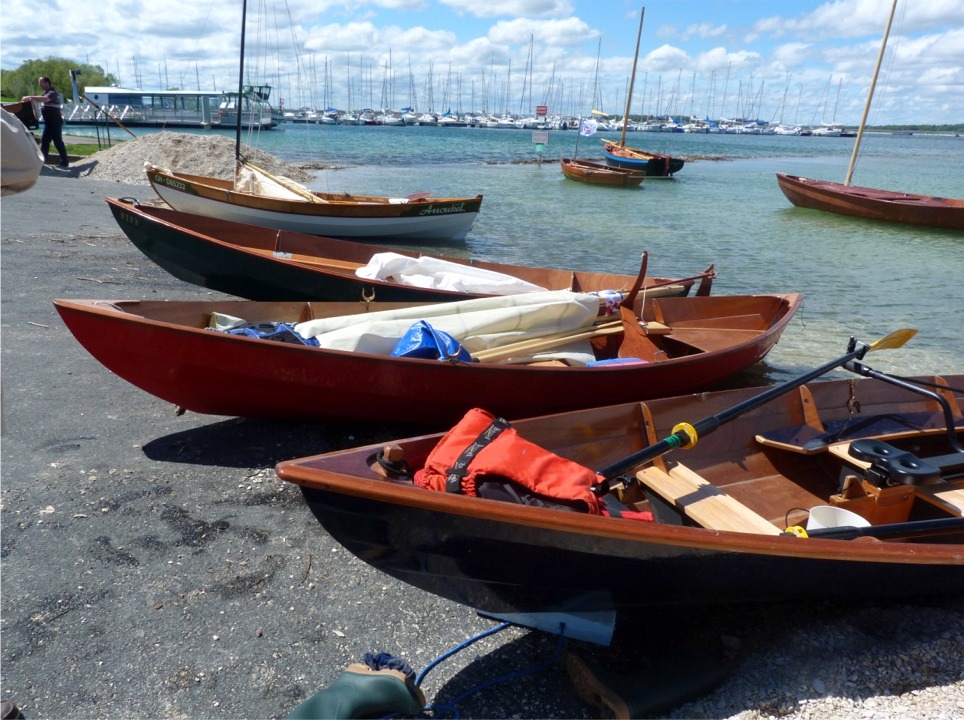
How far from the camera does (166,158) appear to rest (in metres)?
Answer: 22.0

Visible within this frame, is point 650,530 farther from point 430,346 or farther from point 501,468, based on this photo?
point 430,346

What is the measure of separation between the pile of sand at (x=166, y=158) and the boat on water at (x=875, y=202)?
69.5ft

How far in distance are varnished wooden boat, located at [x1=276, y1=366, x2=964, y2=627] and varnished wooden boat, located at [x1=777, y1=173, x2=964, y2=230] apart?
909 inches

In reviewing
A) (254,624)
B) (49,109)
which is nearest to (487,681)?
(254,624)

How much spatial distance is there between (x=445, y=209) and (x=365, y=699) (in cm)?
1385

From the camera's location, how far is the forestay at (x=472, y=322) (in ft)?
19.2

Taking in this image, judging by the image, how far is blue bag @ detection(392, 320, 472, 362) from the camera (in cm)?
Result: 563

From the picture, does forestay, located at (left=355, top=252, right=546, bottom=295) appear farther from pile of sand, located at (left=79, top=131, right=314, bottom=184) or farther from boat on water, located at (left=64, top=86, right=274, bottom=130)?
boat on water, located at (left=64, top=86, right=274, bottom=130)

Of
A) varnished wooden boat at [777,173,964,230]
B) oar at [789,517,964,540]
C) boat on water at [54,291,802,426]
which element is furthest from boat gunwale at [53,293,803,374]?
varnished wooden boat at [777,173,964,230]

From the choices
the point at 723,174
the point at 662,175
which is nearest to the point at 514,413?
the point at 662,175

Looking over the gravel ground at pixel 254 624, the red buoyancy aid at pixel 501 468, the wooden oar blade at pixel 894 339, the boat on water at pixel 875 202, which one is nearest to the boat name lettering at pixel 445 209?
Answer: the gravel ground at pixel 254 624

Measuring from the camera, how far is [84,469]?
5.10 m

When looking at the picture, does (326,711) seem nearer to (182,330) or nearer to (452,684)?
(452,684)

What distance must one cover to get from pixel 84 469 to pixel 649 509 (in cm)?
404
